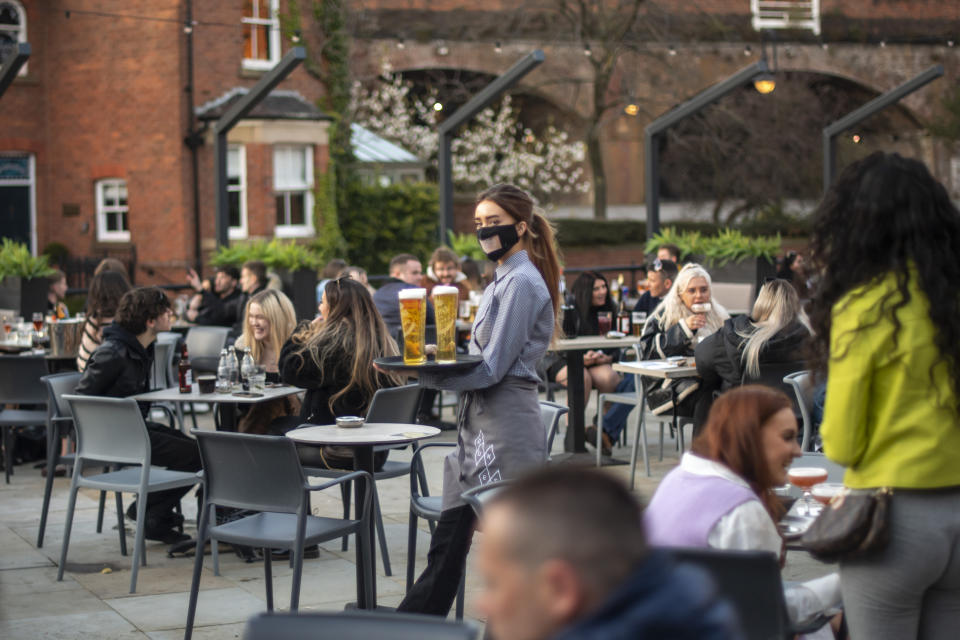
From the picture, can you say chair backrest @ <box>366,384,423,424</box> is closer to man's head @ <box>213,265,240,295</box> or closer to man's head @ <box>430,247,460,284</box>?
man's head @ <box>430,247,460,284</box>

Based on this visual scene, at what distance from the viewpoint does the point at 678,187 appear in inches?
1425

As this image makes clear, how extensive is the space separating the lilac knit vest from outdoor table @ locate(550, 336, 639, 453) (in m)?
5.89

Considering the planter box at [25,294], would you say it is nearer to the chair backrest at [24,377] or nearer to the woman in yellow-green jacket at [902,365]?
the chair backrest at [24,377]

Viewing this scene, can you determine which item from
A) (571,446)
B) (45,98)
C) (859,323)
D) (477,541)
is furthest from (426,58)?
(859,323)

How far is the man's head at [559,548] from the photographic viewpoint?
179 cm

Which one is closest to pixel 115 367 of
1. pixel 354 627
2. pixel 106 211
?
pixel 354 627

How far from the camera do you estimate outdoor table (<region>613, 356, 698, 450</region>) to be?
8.02 metres

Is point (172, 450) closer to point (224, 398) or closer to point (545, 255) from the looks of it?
point (224, 398)

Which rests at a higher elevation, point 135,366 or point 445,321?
point 445,321

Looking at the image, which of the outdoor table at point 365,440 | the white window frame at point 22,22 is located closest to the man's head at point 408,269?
the outdoor table at point 365,440

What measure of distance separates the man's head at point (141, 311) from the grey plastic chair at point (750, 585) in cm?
495

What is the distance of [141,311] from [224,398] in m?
0.81

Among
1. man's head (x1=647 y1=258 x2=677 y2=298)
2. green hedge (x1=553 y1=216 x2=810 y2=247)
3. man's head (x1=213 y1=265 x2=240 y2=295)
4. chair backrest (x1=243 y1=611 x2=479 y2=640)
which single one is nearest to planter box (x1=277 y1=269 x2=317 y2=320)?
man's head (x1=213 y1=265 x2=240 y2=295)

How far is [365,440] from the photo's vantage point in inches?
216
